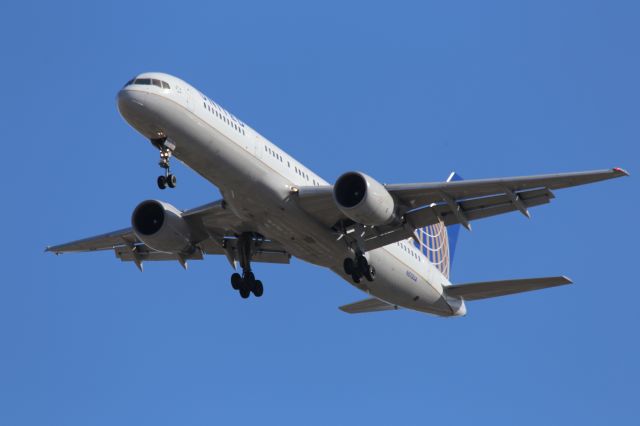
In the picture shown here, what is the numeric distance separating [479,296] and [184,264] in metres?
10.9

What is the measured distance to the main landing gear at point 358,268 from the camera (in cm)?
3553

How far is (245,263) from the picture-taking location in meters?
37.8

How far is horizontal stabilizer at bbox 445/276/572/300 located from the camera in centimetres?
3622

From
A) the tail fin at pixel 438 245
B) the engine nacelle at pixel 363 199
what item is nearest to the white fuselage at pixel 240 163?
the engine nacelle at pixel 363 199

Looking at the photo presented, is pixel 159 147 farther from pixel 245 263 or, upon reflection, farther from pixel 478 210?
pixel 478 210

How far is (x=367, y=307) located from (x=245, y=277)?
6147mm

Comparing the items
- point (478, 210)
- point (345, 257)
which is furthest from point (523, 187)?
point (345, 257)

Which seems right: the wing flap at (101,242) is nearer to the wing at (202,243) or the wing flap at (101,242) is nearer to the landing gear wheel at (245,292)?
the wing at (202,243)

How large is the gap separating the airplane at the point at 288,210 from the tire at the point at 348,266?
0.04 meters

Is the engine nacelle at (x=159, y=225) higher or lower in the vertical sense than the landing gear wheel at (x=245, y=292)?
higher

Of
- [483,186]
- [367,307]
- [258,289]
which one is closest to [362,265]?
[258,289]

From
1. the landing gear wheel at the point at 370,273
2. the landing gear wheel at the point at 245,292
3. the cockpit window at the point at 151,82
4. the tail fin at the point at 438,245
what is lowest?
the landing gear wheel at the point at 245,292

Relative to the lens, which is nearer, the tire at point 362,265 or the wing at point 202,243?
the tire at point 362,265

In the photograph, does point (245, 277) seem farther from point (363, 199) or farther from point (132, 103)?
point (132, 103)
